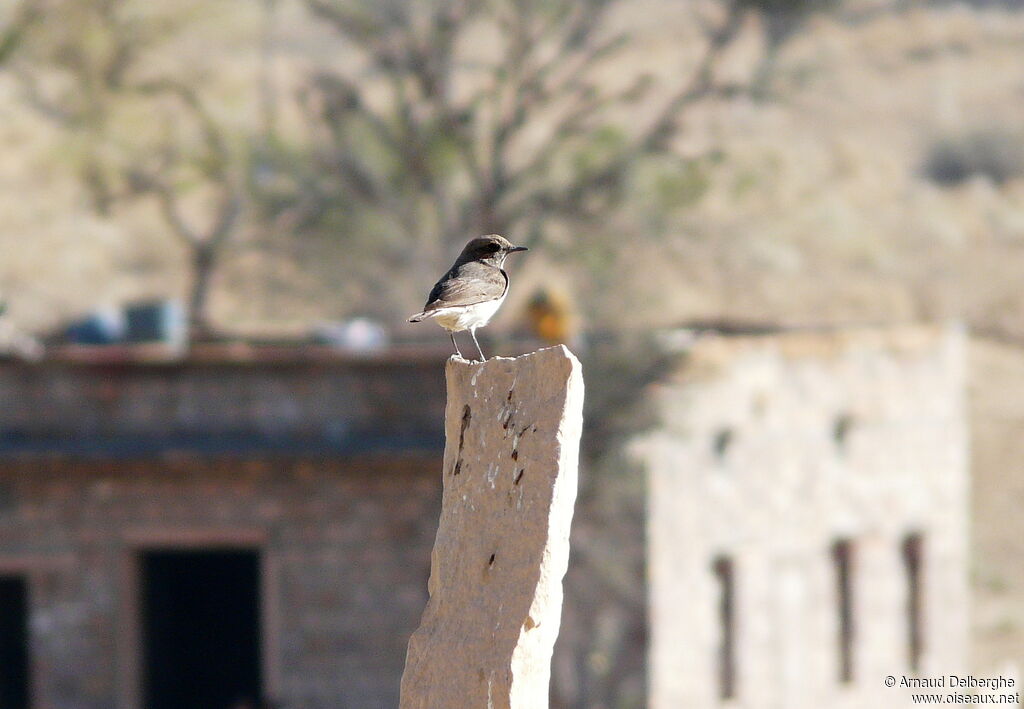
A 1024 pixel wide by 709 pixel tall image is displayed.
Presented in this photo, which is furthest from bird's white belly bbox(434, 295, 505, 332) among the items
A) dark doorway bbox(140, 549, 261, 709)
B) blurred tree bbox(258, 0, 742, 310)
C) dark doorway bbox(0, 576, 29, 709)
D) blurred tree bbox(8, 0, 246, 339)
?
blurred tree bbox(8, 0, 246, 339)

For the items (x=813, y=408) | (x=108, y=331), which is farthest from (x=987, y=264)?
(x=108, y=331)

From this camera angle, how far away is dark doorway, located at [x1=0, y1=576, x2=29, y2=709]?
15703mm

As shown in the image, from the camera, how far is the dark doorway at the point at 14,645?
15.7 metres

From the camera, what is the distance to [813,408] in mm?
17188

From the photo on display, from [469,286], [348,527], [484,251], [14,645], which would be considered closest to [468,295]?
[469,286]

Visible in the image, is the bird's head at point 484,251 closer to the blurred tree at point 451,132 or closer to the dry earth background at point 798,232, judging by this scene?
the dry earth background at point 798,232

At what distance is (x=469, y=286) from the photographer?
6.76m

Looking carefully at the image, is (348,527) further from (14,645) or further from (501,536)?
(501,536)

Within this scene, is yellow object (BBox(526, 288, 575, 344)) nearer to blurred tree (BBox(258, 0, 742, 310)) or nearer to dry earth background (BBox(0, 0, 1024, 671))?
dry earth background (BBox(0, 0, 1024, 671))

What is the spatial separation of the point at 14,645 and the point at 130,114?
1364cm

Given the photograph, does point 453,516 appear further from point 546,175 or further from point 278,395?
point 546,175

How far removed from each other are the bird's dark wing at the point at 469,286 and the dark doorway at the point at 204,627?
9276 mm

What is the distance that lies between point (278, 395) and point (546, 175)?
1104 cm

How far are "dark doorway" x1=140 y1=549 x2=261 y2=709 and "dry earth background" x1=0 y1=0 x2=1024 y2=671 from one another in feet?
23.7
